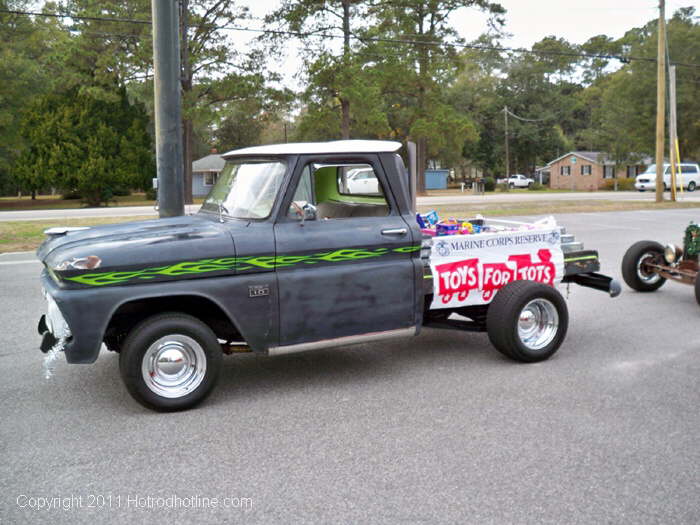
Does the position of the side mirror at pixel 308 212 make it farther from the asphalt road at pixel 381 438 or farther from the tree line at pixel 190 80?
the tree line at pixel 190 80

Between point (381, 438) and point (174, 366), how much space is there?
1.54 m

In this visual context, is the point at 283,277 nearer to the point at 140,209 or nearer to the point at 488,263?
the point at 488,263

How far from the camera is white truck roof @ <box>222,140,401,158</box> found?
5294 mm

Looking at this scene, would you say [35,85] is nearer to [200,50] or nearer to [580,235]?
[200,50]

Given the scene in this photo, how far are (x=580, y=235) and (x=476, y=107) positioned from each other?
63530 millimetres

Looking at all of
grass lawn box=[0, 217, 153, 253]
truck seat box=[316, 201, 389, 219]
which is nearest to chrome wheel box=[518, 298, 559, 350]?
truck seat box=[316, 201, 389, 219]

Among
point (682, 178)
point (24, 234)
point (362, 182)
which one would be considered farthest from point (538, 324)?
point (682, 178)

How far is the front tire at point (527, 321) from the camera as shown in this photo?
18.8 feet

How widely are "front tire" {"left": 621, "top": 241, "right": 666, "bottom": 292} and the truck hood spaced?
6133mm

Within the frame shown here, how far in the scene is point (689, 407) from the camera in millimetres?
4918

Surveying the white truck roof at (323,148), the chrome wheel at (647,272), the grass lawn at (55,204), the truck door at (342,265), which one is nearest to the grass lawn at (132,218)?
the white truck roof at (323,148)

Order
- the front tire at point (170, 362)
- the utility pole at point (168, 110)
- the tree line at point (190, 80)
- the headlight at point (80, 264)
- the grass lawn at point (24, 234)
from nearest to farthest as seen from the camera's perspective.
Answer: the headlight at point (80, 264), the front tire at point (170, 362), the utility pole at point (168, 110), the grass lawn at point (24, 234), the tree line at point (190, 80)

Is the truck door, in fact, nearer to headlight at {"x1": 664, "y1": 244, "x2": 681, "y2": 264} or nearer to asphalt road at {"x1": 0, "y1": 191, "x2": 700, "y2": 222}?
headlight at {"x1": 664, "y1": 244, "x2": 681, "y2": 264}

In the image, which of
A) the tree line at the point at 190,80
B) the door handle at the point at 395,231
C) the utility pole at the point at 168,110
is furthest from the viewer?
the tree line at the point at 190,80
